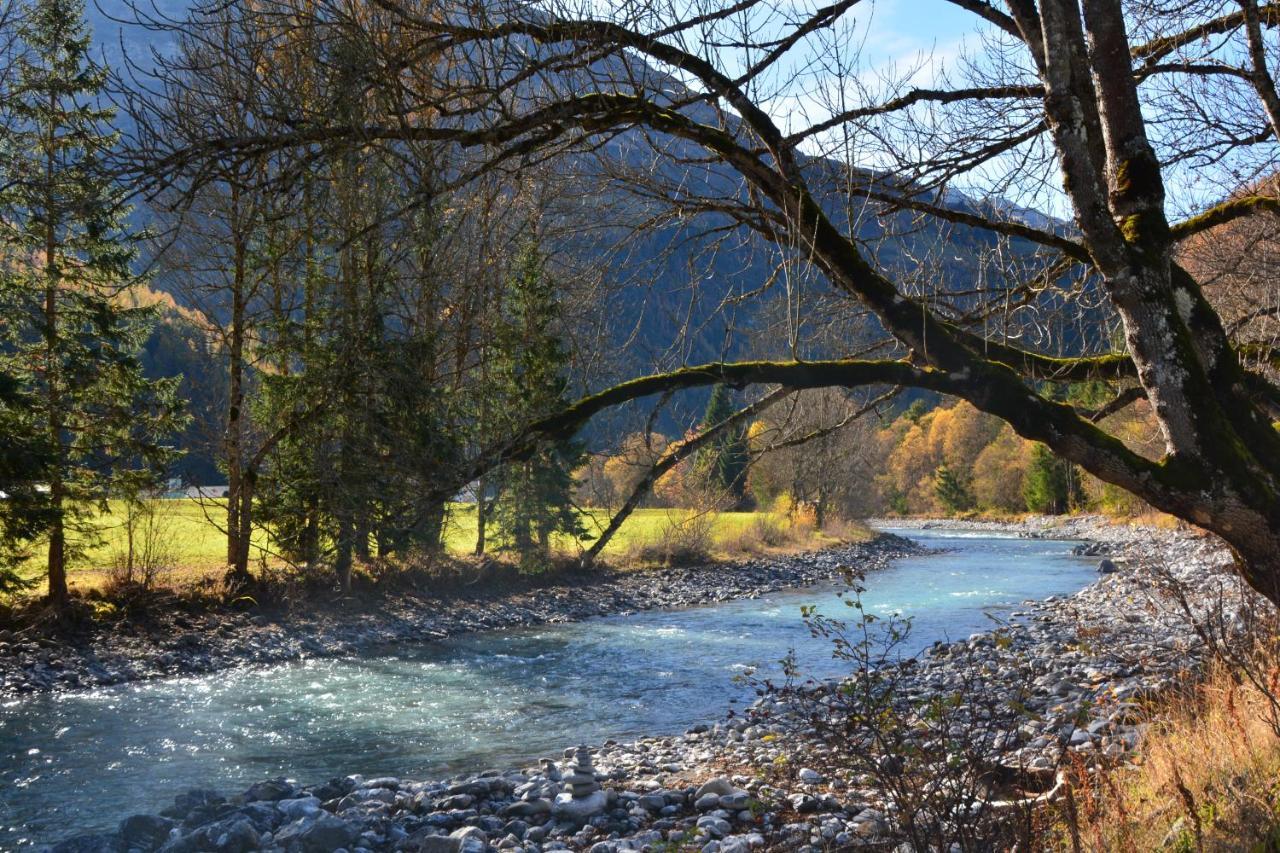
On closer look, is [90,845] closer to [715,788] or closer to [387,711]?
[715,788]

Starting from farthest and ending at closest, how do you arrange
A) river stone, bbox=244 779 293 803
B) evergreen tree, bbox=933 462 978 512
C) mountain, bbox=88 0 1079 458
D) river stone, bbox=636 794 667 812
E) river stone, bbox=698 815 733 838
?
1. evergreen tree, bbox=933 462 978 512
2. river stone, bbox=244 779 293 803
3. river stone, bbox=636 794 667 812
4. river stone, bbox=698 815 733 838
5. mountain, bbox=88 0 1079 458

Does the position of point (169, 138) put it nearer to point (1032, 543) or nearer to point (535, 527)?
point (535, 527)

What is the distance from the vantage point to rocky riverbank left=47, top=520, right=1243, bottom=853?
18.5 feet

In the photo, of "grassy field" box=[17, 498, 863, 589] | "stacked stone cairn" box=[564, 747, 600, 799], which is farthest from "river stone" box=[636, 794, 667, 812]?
"grassy field" box=[17, 498, 863, 589]

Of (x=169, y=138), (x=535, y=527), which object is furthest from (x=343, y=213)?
(x=535, y=527)

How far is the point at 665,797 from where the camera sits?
687 centimetres

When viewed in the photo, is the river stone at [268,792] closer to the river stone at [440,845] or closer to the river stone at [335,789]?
the river stone at [335,789]

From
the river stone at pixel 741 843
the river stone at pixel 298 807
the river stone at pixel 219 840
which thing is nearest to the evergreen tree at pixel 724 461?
the river stone at pixel 741 843

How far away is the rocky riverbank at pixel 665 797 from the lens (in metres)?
5.64

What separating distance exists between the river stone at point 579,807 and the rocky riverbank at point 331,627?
9139 millimetres

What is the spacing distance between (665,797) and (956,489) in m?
69.7

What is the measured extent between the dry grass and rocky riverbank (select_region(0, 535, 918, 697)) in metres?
13.0

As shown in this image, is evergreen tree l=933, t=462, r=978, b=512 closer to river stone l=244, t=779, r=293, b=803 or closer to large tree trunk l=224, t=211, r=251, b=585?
large tree trunk l=224, t=211, r=251, b=585

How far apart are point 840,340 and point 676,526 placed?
7.76ft
